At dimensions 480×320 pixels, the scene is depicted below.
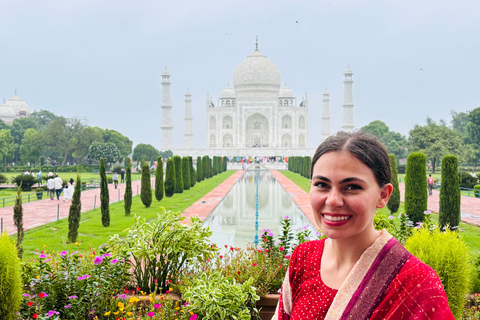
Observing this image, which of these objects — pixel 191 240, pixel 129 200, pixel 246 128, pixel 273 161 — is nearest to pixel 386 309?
pixel 191 240

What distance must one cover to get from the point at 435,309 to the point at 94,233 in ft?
21.5

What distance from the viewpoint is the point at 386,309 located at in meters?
1.01

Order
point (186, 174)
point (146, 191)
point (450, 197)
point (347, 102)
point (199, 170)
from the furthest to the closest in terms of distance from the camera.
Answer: point (347, 102) < point (199, 170) < point (186, 174) < point (146, 191) < point (450, 197)

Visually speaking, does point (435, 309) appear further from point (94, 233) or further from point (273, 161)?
point (273, 161)

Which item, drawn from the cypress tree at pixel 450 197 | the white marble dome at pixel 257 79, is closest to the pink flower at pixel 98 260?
the cypress tree at pixel 450 197

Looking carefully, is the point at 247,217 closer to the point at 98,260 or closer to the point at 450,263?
the point at 98,260

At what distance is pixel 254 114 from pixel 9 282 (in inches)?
1651

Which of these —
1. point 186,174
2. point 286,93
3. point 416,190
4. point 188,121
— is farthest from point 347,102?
point 416,190

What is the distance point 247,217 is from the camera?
847cm

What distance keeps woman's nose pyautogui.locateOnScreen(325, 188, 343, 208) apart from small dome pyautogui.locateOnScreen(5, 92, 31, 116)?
60.1 metres

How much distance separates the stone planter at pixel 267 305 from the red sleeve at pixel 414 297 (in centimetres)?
203

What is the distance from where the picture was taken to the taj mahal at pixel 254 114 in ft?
139

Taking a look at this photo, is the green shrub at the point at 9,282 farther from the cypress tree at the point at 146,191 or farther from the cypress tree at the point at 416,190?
the cypress tree at the point at 146,191

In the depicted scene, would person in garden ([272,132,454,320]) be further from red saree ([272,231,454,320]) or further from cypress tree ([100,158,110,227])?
cypress tree ([100,158,110,227])
